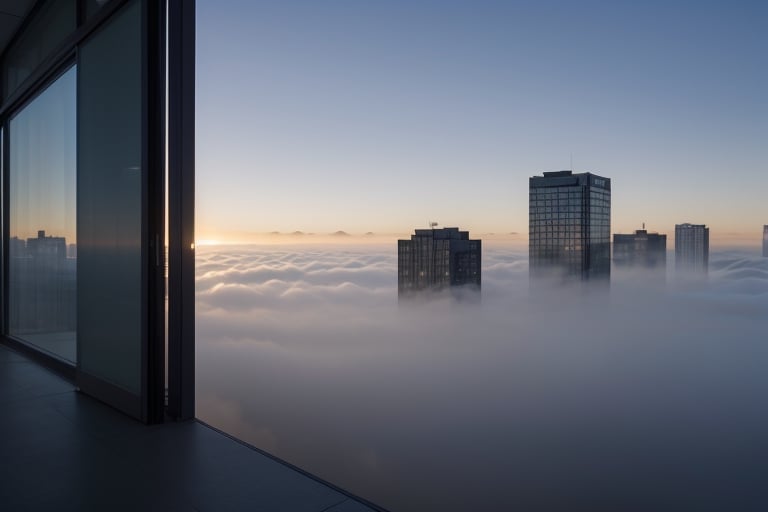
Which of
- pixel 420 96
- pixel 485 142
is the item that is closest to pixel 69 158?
pixel 485 142

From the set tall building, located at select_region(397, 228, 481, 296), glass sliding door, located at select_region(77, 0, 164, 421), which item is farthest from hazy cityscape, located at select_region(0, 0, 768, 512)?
tall building, located at select_region(397, 228, 481, 296)

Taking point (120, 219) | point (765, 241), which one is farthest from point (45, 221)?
point (765, 241)

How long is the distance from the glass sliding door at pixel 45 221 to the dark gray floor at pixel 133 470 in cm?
134

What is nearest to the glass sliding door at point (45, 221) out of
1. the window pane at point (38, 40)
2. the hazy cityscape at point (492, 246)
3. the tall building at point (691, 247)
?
the window pane at point (38, 40)

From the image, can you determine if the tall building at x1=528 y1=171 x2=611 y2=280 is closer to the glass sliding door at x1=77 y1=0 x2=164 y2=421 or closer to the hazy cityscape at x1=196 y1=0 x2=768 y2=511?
the hazy cityscape at x1=196 y1=0 x2=768 y2=511

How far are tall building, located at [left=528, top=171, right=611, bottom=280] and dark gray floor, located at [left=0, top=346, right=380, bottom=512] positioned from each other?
2264 cm

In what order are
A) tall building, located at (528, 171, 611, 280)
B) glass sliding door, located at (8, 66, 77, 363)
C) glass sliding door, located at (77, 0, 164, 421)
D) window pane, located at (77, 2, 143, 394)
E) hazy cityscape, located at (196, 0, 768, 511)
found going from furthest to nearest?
tall building, located at (528, 171, 611, 280), hazy cityscape, located at (196, 0, 768, 511), glass sliding door, located at (8, 66, 77, 363), window pane, located at (77, 2, 143, 394), glass sliding door, located at (77, 0, 164, 421)

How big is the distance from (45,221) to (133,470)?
332cm

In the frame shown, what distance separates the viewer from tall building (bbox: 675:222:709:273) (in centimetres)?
660

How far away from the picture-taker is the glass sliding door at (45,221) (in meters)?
3.45

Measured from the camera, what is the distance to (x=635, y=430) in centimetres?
4997

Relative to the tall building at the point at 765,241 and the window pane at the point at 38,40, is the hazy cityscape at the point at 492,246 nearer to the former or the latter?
the tall building at the point at 765,241

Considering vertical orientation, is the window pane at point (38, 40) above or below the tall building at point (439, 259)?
above

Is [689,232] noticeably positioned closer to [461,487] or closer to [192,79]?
[192,79]
